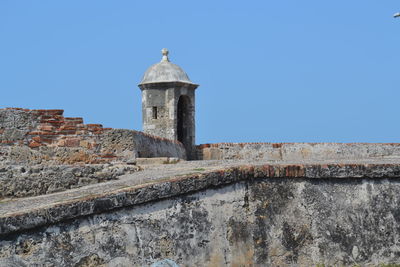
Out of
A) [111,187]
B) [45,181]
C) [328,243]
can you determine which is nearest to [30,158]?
[45,181]

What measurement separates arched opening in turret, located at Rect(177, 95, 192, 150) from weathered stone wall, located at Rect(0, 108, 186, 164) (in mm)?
9265

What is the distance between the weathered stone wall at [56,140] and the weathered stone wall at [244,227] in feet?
11.9

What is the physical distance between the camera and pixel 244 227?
21.5 feet

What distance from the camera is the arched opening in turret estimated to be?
64.2ft

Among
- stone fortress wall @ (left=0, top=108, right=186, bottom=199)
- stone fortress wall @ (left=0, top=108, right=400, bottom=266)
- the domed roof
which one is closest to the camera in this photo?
stone fortress wall @ (left=0, top=108, right=400, bottom=266)

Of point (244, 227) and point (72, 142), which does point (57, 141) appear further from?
point (244, 227)

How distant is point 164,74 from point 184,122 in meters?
1.81

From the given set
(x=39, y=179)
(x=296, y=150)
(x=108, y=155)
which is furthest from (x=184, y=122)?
(x=39, y=179)

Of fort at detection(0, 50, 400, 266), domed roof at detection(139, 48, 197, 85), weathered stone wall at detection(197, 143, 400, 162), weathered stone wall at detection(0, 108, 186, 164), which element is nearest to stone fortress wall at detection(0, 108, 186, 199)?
weathered stone wall at detection(0, 108, 186, 164)

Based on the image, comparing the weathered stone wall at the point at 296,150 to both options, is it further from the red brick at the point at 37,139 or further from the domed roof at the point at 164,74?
the red brick at the point at 37,139

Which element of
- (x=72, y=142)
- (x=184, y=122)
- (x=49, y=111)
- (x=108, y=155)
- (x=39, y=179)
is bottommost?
(x=39, y=179)

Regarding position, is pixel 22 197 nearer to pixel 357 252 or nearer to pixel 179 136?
pixel 357 252

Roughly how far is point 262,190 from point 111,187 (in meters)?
1.58

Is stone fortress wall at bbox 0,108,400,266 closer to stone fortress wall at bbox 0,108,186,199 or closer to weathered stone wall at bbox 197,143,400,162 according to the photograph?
stone fortress wall at bbox 0,108,186,199
